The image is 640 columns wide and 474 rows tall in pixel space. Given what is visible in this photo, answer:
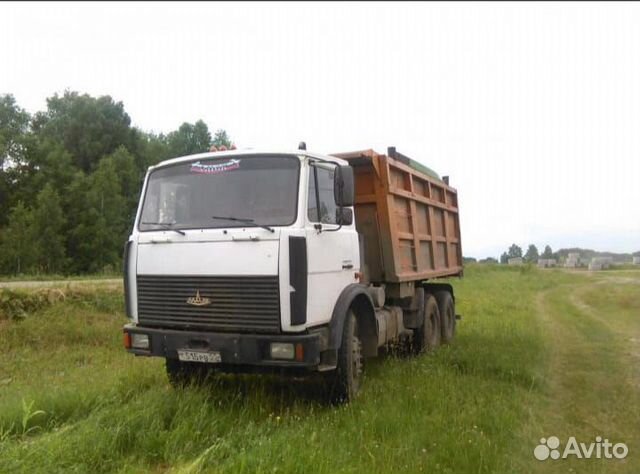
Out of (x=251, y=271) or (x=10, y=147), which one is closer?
(x=251, y=271)

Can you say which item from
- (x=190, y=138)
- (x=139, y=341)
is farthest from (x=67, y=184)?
(x=139, y=341)

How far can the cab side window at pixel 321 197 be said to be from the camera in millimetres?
5297

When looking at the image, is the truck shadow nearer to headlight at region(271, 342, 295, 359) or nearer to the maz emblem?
headlight at region(271, 342, 295, 359)

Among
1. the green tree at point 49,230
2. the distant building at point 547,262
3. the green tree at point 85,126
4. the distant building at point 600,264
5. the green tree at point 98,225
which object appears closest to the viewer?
the green tree at point 49,230

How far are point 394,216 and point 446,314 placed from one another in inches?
132

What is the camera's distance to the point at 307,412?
213 inches

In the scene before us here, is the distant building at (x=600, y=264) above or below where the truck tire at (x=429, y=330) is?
above

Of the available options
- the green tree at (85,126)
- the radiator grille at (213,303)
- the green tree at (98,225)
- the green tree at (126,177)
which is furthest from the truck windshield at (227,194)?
the green tree at (85,126)

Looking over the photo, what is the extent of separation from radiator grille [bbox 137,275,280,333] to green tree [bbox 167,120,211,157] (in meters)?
40.2

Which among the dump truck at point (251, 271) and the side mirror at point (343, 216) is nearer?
the dump truck at point (251, 271)

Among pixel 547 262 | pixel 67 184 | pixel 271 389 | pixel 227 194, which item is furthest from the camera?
pixel 547 262

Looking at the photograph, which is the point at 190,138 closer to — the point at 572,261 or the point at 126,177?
the point at 126,177

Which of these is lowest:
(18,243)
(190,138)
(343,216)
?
(343,216)

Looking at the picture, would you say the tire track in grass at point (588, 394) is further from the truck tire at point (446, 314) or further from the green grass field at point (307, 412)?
the truck tire at point (446, 314)
